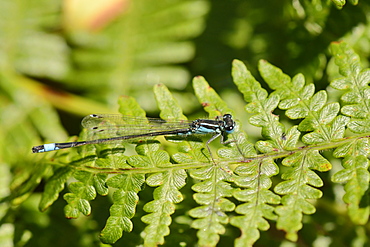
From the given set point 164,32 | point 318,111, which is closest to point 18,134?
point 164,32

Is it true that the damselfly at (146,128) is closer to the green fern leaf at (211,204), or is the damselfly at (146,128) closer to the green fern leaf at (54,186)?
the green fern leaf at (54,186)

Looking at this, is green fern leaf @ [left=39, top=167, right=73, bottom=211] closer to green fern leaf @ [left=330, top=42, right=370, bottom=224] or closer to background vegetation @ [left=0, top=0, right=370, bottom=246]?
background vegetation @ [left=0, top=0, right=370, bottom=246]

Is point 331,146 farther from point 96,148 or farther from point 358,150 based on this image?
point 96,148

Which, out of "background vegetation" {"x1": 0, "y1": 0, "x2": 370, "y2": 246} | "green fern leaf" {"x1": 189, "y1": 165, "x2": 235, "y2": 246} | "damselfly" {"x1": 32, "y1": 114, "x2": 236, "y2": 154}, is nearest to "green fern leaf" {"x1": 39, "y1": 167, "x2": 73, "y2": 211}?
"damselfly" {"x1": 32, "y1": 114, "x2": 236, "y2": 154}

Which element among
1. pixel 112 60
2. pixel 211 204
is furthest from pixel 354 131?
pixel 112 60

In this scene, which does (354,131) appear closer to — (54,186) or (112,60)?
(54,186)
